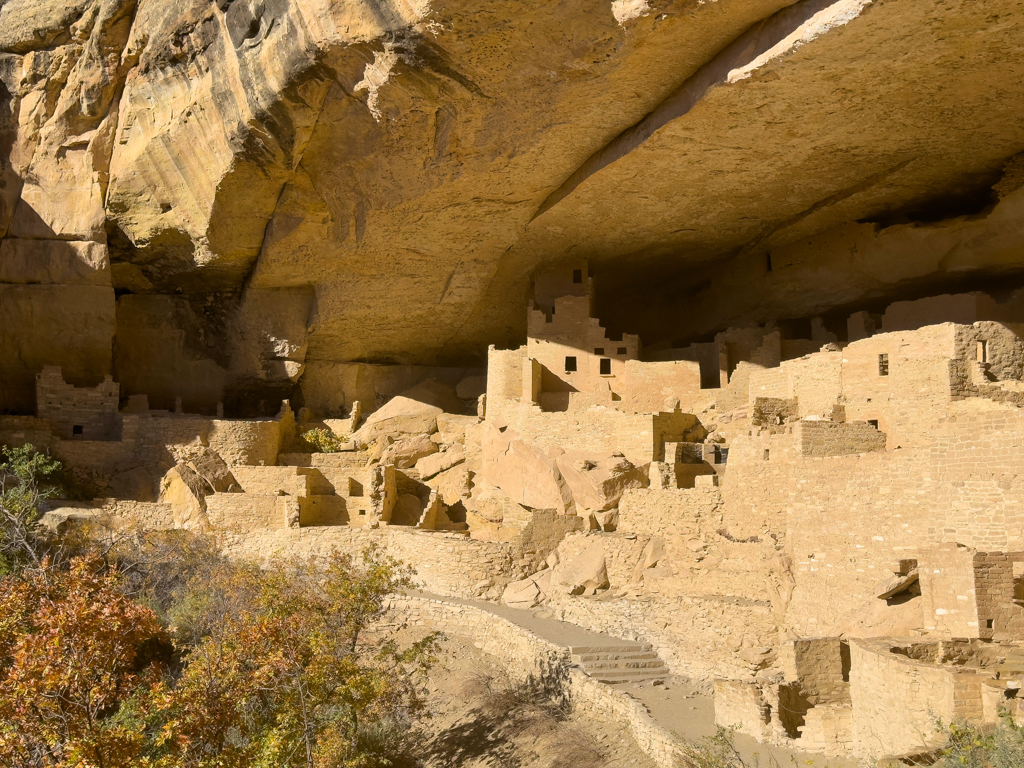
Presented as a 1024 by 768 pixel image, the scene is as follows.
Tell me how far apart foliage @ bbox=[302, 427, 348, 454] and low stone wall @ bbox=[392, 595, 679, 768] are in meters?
8.33

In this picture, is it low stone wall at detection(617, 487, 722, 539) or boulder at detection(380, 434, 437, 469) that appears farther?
boulder at detection(380, 434, 437, 469)

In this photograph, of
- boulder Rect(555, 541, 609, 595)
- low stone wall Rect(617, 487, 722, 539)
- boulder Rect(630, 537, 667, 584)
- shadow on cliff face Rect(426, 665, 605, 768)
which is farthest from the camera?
boulder Rect(555, 541, 609, 595)

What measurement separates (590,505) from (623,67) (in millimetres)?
8691

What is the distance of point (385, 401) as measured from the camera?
99.5ft

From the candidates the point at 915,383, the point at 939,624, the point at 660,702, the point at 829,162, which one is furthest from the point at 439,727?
the point at 829,162

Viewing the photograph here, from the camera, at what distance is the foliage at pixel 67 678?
980 centimetres

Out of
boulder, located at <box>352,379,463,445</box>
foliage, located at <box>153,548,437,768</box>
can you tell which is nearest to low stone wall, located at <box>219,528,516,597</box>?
foliage, located at <box>153,548,437,768</box>

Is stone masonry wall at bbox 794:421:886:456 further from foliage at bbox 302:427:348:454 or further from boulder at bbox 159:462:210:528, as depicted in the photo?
foliage at bbox 302:427:348:454

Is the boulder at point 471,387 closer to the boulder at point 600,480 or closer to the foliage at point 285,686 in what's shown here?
the boulder at point 600,480

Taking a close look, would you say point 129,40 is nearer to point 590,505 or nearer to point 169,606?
point 169,606

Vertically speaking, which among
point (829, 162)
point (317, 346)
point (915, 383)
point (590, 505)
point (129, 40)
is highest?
point (129, 40)

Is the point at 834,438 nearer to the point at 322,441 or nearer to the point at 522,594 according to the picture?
the point at 522,594

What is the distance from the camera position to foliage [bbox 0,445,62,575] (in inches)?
761

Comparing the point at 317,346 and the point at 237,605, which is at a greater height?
the point at 317,346
